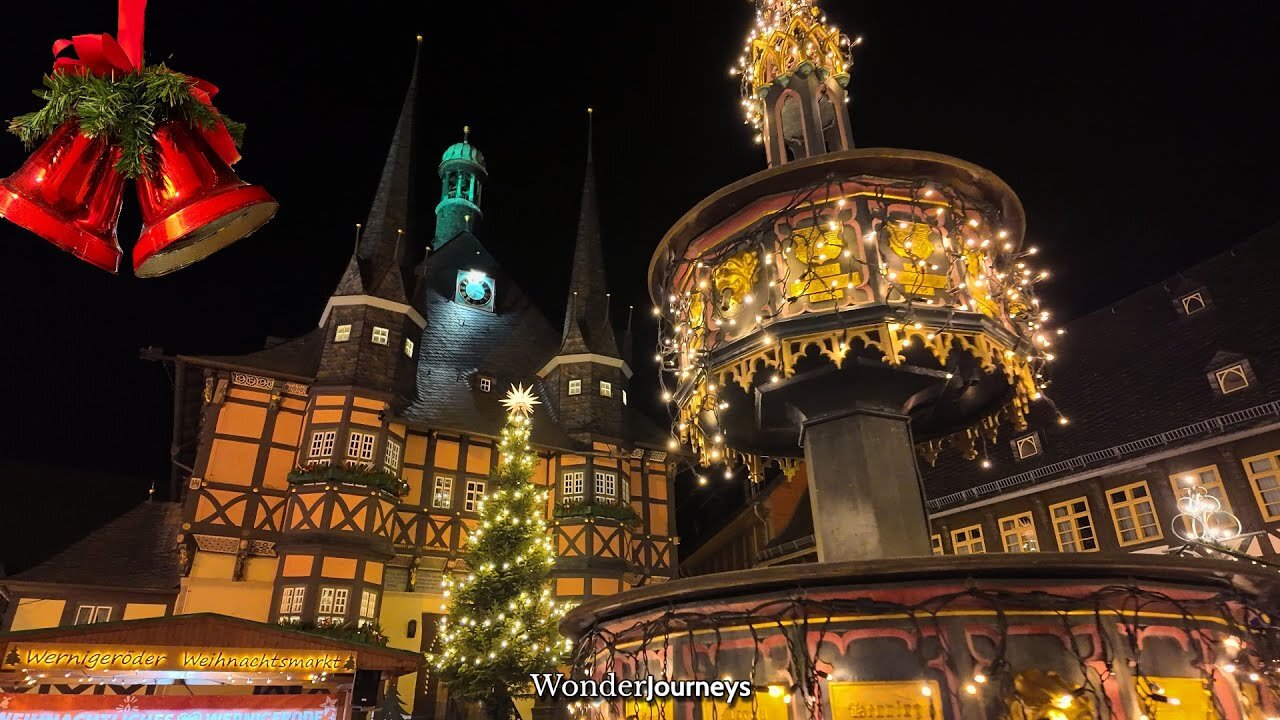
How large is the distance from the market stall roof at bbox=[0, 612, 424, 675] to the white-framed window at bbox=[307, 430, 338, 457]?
36.7 ft

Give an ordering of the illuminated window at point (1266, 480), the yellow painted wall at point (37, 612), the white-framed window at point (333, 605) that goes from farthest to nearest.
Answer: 1. the yellow painted wall at point (37, 612)
2. the white-framed window at point (333, 605)
3. the illuminated window at point (1266, 480)

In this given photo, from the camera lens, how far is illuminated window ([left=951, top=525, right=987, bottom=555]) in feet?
67.4

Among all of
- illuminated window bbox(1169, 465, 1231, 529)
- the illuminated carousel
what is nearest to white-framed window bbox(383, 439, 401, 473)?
the illuminated carousel

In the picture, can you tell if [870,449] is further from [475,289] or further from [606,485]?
[475,289]

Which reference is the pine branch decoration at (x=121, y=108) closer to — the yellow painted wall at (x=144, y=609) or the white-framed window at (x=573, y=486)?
the white-framed window at (x=573, y=486)

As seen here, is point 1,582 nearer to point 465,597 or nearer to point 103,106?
point 465,597

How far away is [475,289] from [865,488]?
87.5ft

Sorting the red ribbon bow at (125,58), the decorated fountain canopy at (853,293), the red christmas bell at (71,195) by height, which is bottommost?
the red christmas bell at (71,195)

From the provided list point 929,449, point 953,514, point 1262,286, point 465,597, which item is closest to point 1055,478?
point 953,514

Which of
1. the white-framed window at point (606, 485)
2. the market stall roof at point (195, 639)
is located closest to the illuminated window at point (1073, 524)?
the white-framed window at point (606, 485)

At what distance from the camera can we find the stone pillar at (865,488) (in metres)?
6.77

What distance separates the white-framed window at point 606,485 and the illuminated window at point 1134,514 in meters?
14.8

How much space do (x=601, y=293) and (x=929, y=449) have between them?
21.1 metres

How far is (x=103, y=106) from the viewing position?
2715 millimetres
